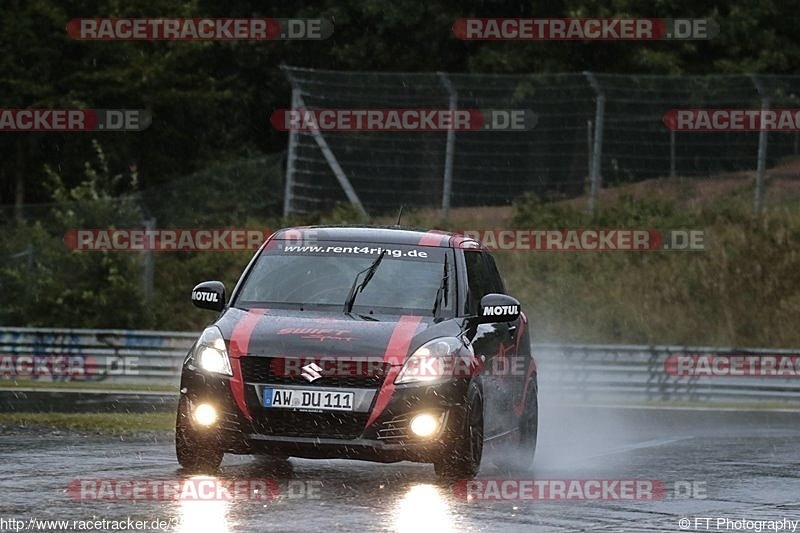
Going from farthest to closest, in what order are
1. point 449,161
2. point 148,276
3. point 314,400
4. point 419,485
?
point 148,276
point 449,161
point 419,485
point 314,400

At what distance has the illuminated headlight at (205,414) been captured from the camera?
416 inches

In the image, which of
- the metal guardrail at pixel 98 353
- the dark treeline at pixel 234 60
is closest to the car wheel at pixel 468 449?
the metal guardrail at pixel 98 353

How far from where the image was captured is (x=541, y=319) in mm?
29109

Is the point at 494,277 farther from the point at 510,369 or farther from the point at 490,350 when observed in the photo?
the point at 490,350

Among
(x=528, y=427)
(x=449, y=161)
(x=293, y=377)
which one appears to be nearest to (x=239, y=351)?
(x=293, y=377)

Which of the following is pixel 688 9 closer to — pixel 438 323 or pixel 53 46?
pixel 53 46

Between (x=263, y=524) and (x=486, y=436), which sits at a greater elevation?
(x=486, y=436)

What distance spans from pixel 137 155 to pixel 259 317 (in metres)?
32.8

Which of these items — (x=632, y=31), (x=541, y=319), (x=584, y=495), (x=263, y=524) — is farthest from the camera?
(x=632, y=31)

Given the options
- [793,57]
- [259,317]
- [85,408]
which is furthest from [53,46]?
[259,317]

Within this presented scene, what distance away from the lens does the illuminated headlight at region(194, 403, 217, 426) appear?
1057cm

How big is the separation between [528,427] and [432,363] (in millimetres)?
2496

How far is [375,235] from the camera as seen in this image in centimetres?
1220

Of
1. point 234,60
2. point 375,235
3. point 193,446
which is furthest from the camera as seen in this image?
point 234,60
